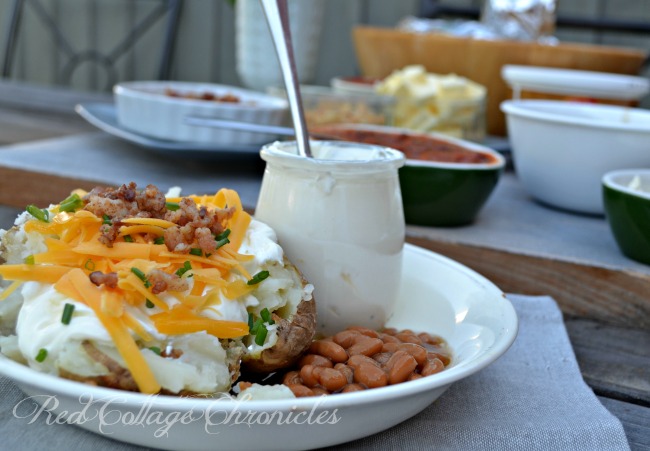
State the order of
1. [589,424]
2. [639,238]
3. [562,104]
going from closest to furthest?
[589,424] → [639,238] → [562,104]

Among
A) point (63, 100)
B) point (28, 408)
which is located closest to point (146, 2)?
point (63, 100)

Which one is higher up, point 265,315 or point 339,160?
point 339,160

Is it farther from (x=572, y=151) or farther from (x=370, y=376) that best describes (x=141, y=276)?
(x=572, y=151)

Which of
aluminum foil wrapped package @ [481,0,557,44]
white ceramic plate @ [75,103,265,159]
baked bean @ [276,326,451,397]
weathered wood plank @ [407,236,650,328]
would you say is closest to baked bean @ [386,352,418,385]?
baked bean @ [276,326,451,397]

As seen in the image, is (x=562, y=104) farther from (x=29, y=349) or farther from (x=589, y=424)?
(x=29, y=349)

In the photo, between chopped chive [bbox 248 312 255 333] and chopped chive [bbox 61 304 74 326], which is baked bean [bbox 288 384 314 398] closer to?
chopped chive [bbox 248 312 255 333]

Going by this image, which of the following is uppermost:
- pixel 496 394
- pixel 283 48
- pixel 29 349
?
pixel 283 48

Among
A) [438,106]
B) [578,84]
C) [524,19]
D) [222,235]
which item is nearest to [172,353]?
[222,235]
